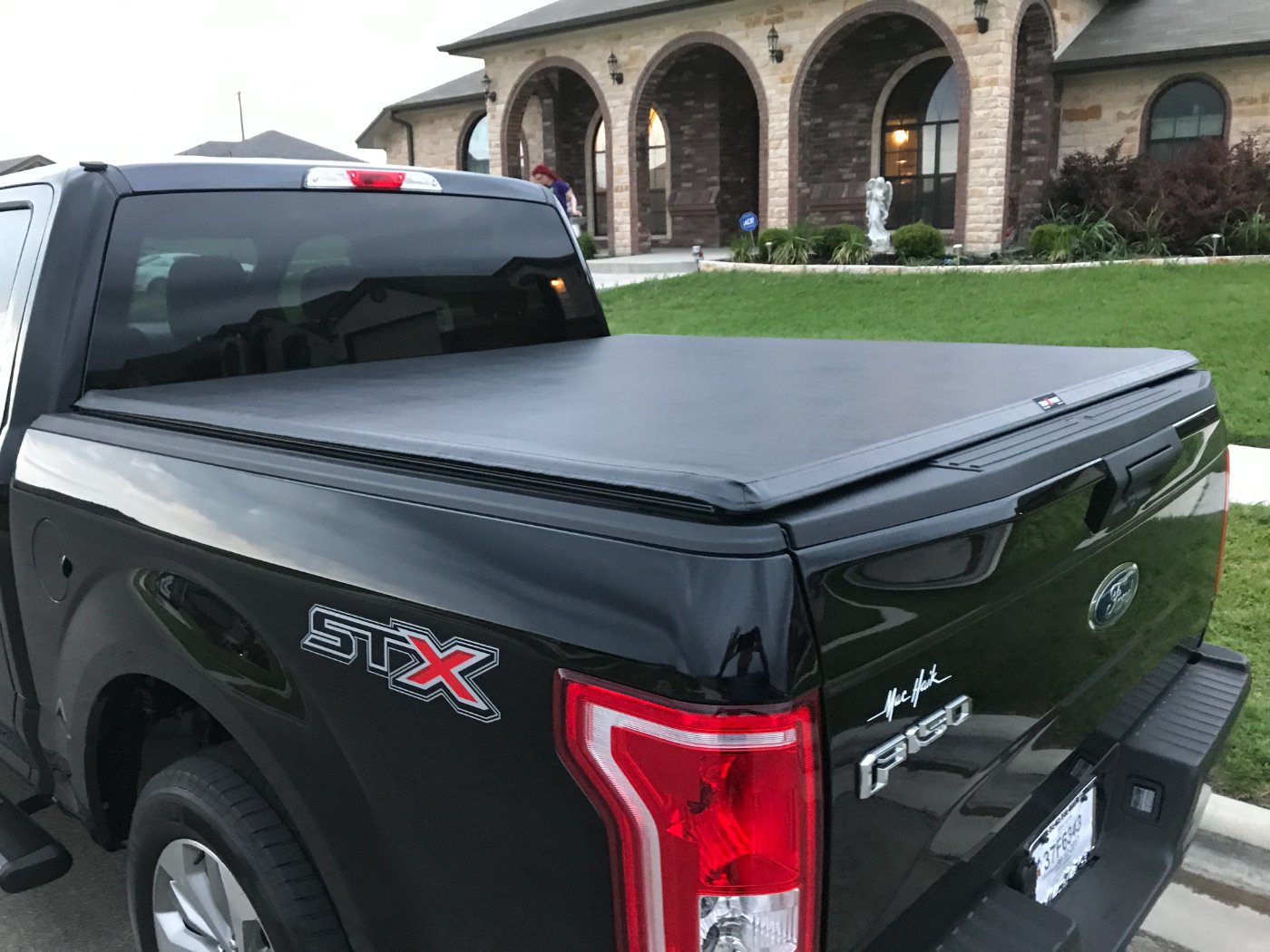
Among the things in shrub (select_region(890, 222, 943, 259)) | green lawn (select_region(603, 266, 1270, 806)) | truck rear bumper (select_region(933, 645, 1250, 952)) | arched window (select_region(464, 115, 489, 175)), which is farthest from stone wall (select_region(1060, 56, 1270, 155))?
truck rear bumper (select_region(933, 645, 1250, 952))

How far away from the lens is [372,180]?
343cm

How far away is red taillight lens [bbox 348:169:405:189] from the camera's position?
133 inches

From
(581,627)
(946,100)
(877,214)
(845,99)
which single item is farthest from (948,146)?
(581,627)

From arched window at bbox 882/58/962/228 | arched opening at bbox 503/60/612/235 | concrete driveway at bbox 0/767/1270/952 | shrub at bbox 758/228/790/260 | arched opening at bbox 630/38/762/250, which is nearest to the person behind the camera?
concrete driveway at bbox 0/767/1270/952

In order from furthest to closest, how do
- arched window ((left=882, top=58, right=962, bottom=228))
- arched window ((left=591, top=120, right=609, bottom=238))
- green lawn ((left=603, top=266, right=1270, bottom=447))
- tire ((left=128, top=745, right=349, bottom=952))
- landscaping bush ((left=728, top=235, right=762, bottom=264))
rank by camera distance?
arched window ((left=591, top=120, right=609, bottom=238))
arched window ((left=882, top=58, right=962, bottom=228))
landscaping bush ((left=728, top=235, right=762, bottom=264))
green lawn ((left=603, top=266, right=1270, bottom=447))
tire ((left=128, top=745, right=349, bottom=952))

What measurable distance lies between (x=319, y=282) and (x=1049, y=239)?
1433 cm

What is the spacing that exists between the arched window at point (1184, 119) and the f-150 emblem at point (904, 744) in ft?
64.8

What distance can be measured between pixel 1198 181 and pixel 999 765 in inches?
647

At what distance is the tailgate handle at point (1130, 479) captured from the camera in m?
1.87

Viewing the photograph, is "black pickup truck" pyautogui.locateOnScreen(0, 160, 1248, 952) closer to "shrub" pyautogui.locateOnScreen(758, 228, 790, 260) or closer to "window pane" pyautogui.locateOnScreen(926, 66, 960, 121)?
"shrub" pyautogui.locateOnScreen(758, 228, 790, 260)

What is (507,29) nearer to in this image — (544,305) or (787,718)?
(544,305)

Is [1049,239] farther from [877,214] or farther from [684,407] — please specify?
[684,407]

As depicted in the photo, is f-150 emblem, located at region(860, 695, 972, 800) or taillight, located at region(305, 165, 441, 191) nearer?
f-150 emblem, located at region(860, 695, 972, 800)

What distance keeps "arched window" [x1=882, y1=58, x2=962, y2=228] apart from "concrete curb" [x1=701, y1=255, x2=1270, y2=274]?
6.13 meters
